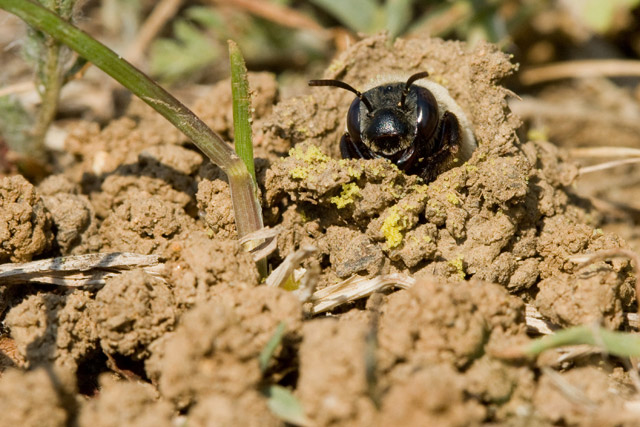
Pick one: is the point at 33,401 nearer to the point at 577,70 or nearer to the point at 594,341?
the point at 594,341

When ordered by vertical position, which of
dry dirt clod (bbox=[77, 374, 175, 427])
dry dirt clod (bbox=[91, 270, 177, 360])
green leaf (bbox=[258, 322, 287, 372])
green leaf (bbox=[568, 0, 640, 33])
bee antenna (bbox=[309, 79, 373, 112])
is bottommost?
dry dirt clod (bbox=[77, 374, 175, 427])

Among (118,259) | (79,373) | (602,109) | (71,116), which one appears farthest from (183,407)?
(602,109)

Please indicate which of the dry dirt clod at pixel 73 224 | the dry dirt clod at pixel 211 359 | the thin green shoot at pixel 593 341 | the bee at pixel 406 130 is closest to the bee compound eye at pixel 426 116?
the bee at pixel 406 130

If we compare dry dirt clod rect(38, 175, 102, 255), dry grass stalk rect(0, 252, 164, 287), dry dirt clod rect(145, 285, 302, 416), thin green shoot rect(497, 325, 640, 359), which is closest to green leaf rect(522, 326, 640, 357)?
thin green shoot rect(497, 325, 640, 359)

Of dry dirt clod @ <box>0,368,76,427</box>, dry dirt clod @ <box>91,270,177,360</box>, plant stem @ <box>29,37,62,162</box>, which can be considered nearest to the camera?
dry dirt clod @ <box>0,368,76,427</box>

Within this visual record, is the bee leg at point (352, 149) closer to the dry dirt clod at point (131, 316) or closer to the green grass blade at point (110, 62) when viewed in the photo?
the green grass blade at point (110, 62)

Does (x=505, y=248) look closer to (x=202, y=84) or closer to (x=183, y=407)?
(x=183, y=407)

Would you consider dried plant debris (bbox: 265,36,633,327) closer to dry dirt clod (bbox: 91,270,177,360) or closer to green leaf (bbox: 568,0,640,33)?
dry dirt clod (bbox: 91,270,177,360)

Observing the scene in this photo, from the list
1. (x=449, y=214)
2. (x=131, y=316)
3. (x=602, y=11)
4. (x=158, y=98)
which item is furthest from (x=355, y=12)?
(x=131, y=316)
